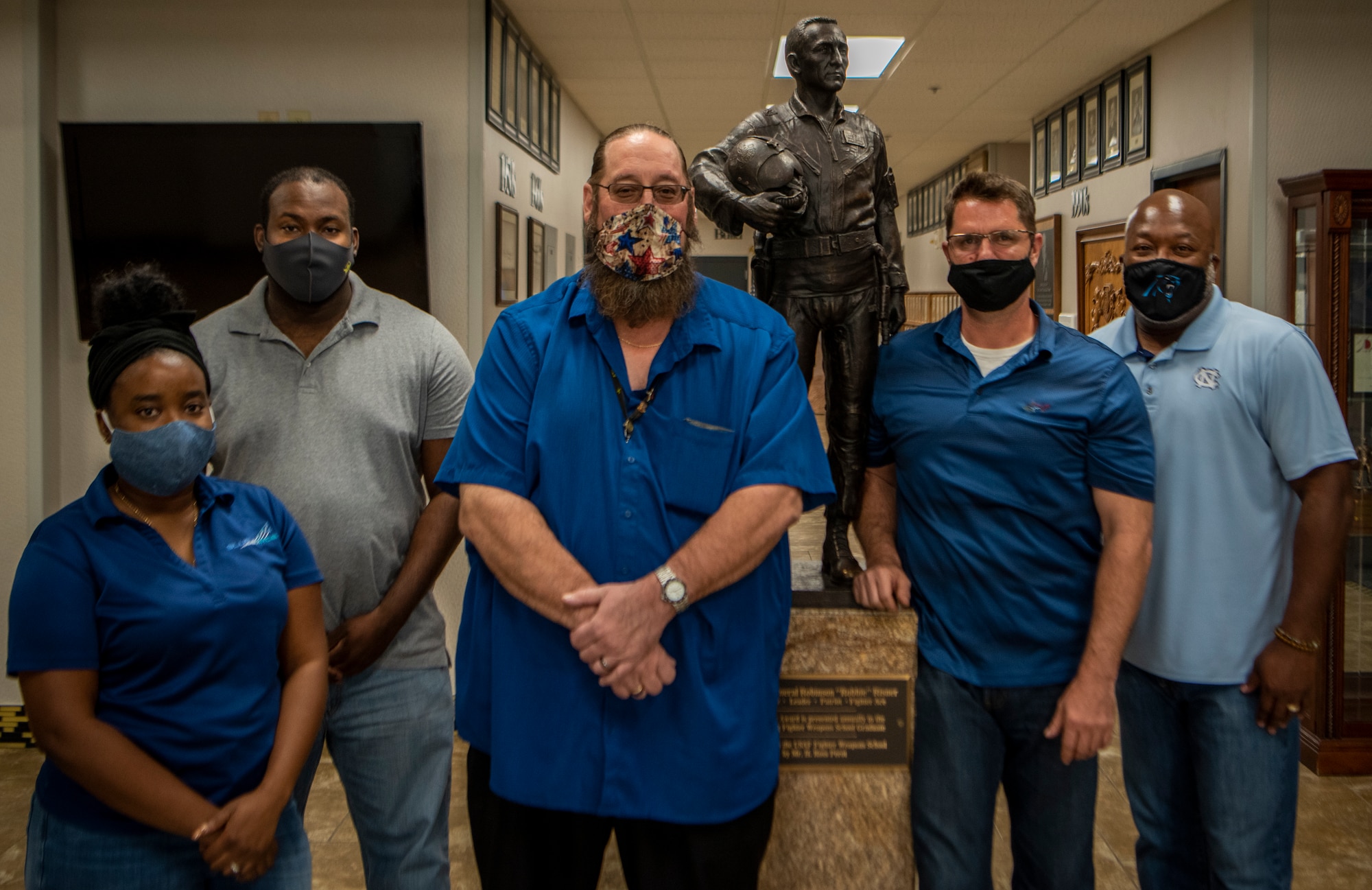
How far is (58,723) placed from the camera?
145cm

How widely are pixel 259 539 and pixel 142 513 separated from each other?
0.18m

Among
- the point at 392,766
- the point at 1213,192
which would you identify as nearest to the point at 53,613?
the point at 392,766

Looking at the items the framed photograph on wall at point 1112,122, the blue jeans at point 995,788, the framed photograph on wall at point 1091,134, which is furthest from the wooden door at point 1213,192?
the blue jeans at point 995,788

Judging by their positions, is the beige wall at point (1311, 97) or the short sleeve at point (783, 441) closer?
the short sleeve at point (783, 441)

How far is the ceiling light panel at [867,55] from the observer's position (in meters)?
5.98

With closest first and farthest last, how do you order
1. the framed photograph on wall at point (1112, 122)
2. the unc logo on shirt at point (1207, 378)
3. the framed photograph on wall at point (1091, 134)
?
the unc logo on shirt at point (1207, 378), the framed photograph on wall at point (1112, 122), the framed photograph on wall at point (1091, 134)

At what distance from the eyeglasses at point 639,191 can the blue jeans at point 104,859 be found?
1.27 metres

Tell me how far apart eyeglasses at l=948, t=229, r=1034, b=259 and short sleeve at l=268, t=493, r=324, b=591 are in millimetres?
1384

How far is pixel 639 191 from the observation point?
5.61ft

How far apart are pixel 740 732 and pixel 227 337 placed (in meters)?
1.31

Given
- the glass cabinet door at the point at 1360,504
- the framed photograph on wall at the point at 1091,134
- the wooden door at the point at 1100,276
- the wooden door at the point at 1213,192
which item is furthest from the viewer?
the framed photograph on wall at the point at 1091,134

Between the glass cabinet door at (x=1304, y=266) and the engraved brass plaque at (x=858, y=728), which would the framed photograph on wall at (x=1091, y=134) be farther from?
the engraved brass plaque at (x=858, y=728)

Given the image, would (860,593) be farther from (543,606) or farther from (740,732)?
(543,606)

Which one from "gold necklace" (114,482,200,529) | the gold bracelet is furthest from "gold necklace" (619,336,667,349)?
the gold bracelet
